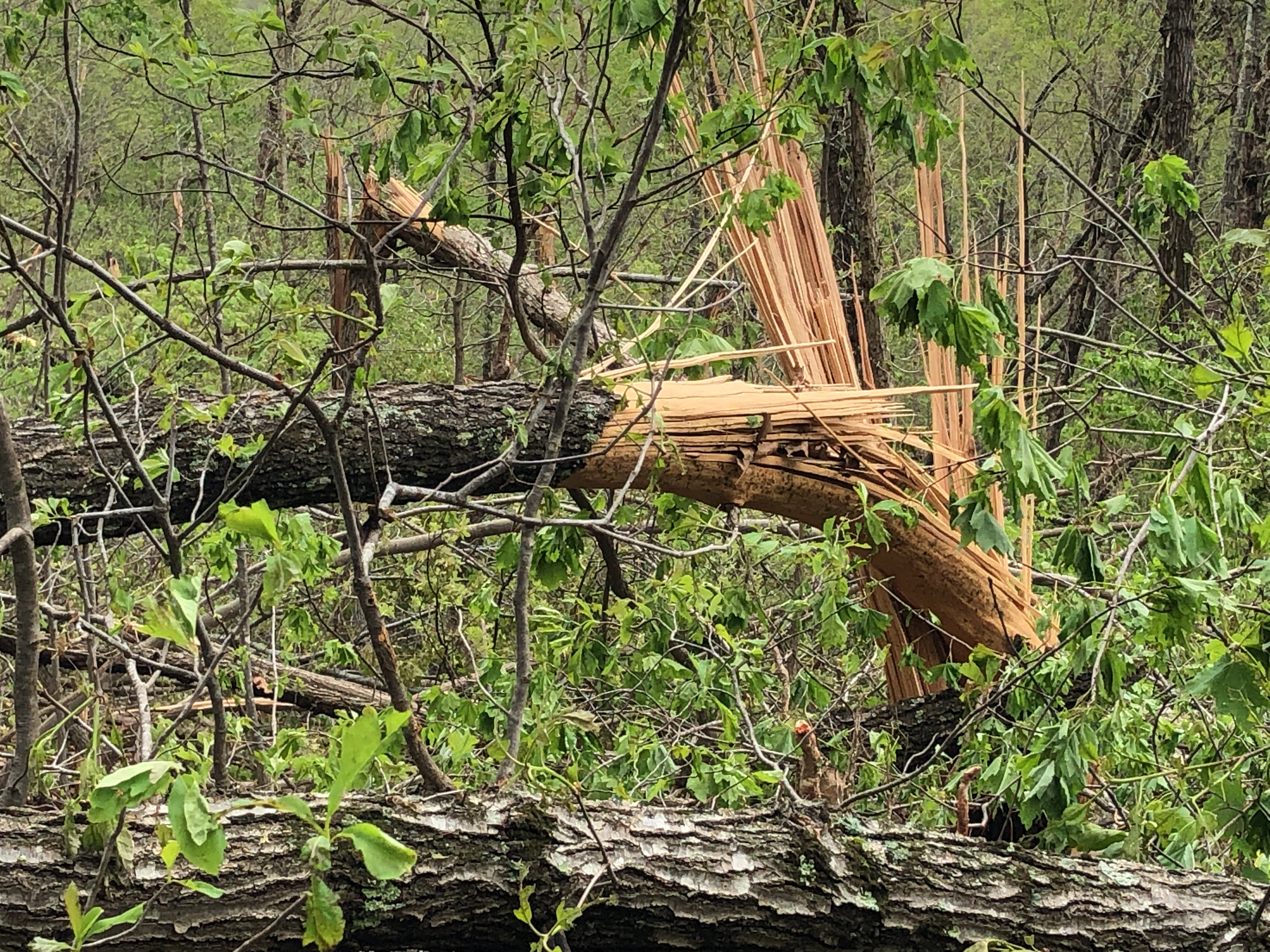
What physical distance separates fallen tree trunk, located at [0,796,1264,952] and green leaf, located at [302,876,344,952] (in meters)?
0.43

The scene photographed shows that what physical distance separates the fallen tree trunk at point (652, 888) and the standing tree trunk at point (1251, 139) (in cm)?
620

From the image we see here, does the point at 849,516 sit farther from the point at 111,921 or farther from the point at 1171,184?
the point at 111,921

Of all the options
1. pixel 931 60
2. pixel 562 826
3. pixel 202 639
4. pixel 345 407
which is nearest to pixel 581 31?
pixel 931 60

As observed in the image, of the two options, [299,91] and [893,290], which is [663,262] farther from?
[893,290]

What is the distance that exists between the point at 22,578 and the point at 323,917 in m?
0.62

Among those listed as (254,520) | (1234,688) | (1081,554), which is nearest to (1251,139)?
(1081,554)

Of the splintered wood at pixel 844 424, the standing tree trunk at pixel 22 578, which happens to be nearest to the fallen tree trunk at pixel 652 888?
the standing tree trunk at pixel 22 578

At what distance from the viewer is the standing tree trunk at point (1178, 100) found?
237 inches

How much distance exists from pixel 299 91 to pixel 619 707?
6.85 feet

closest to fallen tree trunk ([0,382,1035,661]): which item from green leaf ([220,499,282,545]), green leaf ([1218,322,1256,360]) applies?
green leaf ([1218,322,1256,360])

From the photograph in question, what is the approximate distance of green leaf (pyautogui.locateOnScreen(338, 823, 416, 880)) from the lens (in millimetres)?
942

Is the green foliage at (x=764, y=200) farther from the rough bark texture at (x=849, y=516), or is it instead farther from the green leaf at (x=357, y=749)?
the green leaf at (x=357, y=749)

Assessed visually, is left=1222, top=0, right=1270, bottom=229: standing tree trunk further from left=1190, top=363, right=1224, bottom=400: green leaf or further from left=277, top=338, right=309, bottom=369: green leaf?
left=277, top=338, right=309, bottom=369: green leaf

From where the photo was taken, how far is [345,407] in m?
1.65
